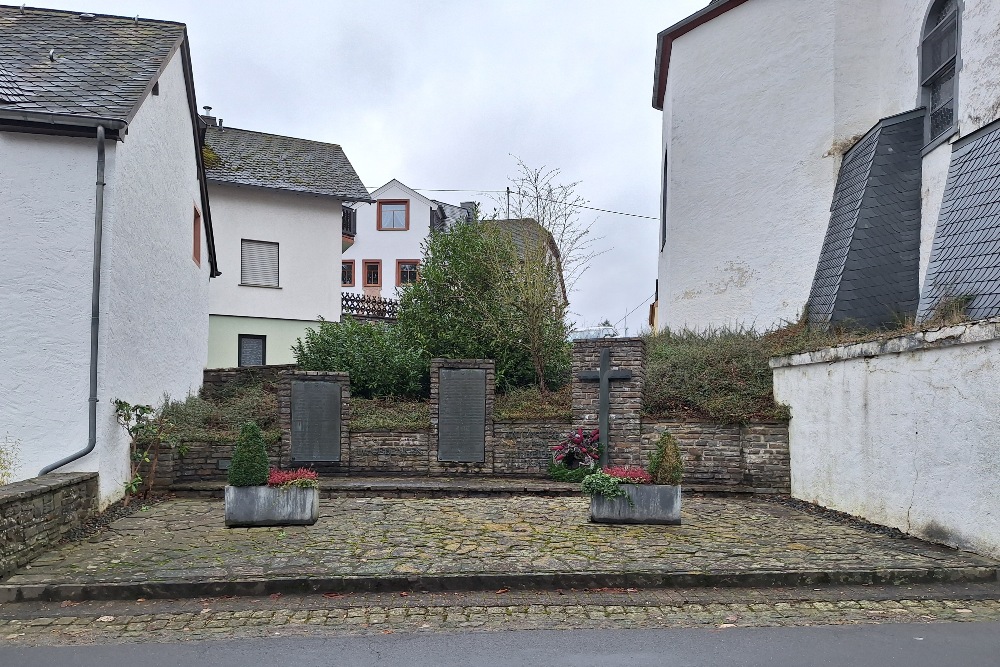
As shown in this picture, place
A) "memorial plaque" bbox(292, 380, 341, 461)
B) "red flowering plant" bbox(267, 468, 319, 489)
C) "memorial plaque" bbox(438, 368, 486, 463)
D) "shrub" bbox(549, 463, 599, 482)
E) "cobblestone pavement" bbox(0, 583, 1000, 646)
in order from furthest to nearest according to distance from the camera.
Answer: "memorial plaque" bbox(438, 368, 486, 463) → "memorial plaque" bbox(292, 380, 341, 461) → "shrub" bbox(549, 463, 599, 482) → "red flowering plant" bbox(267, 468, 319, 489) → "cobblestone pavement" bbox(0, 583, 1000, 646)

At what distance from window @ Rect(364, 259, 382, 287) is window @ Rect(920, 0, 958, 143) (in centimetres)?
3117

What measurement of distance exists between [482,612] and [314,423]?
7026mm

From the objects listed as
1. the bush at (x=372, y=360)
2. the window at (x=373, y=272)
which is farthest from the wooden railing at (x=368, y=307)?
the window at (x=373, y=272)

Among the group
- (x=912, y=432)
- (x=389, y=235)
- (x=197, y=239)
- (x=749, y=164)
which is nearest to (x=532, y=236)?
(x=749, y=164)

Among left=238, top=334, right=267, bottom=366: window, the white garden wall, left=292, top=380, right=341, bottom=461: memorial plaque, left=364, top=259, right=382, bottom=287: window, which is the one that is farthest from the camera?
left=364, top=259, right=382, bottom=287: window

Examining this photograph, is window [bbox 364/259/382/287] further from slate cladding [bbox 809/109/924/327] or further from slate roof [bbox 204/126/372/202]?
slate cladding [bbox 809/109/924/327]

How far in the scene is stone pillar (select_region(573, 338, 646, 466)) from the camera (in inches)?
460

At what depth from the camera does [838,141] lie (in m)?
14.4

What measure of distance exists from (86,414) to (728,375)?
9.35 meters

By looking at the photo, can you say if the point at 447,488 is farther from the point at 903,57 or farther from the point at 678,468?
the point at 903,57

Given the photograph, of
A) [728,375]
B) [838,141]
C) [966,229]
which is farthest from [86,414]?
[838,141]

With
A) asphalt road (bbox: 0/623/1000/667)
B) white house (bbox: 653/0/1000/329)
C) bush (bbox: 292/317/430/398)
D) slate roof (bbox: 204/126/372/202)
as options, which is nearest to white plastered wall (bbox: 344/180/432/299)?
slate roof (bbox: 204/126/372/202)

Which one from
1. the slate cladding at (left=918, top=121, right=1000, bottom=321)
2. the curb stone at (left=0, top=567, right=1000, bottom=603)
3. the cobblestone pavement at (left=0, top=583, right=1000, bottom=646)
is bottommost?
the cobblestone pavement at (left=0, top=583, right=1000, bottom=646)

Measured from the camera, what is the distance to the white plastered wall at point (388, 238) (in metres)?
39.9
